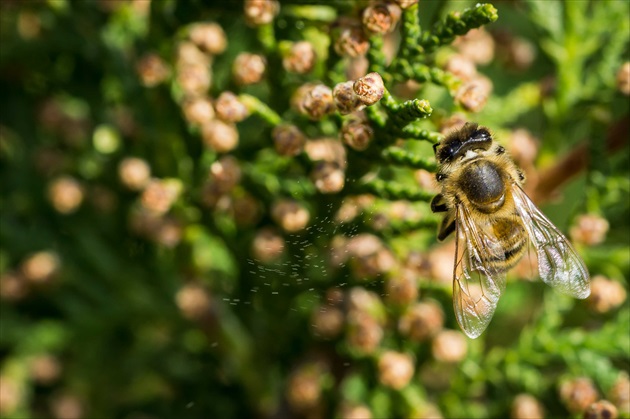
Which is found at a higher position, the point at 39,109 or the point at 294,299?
the point at 39,109

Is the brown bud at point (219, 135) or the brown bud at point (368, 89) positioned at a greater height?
the brown bud at point (368, 89)

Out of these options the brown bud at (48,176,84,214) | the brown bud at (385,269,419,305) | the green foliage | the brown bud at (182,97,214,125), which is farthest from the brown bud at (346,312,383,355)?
the brown bud at (48,176,84,214)

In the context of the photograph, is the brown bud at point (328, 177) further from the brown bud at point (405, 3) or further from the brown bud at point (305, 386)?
the brown bud at point (305, 386)

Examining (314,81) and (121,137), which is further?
(121,137)

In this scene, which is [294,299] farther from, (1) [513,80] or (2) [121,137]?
(1) [513,80]

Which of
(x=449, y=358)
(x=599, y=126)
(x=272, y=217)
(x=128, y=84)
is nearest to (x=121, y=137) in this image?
(x=128, y=84)

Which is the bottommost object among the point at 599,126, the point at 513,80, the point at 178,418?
the point at 178,418

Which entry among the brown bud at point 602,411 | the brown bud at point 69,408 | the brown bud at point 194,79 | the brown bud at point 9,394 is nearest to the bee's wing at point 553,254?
the brown bud at point 602,411

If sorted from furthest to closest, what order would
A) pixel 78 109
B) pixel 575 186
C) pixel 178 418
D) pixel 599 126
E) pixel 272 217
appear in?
pixel 575 186
pixel 78 109
pixel 178 418
pixel 599 126
pixel 272 217
